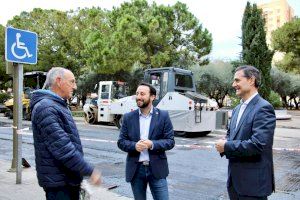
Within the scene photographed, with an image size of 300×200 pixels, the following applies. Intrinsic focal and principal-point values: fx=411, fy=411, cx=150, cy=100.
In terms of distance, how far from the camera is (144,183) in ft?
13.7

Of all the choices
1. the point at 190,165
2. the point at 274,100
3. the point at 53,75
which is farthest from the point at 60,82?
the point at 274,100

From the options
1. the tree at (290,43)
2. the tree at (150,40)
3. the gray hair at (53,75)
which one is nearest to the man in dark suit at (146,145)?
the gray hair at (53,75)

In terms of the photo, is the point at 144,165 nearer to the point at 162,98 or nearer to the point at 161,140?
the point at 161,140

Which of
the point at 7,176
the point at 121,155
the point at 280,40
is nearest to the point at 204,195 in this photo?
the point at 7,176

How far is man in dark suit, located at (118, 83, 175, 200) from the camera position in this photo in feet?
13.5

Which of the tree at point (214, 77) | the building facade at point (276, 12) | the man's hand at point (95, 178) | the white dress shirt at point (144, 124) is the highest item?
the building facade at point (276, 12)

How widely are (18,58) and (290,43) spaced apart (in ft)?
140

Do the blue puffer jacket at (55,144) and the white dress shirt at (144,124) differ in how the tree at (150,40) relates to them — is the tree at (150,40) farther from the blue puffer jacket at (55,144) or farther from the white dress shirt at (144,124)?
the blue puffer jacket at (55,144)

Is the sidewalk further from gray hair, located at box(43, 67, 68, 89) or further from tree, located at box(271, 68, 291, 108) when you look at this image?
tree, located at box(271, 68, 291, 108)

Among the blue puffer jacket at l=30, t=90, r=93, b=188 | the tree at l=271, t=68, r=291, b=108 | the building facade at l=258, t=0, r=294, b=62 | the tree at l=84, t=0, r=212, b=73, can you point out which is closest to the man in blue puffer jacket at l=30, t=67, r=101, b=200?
the blue puffer jacket at l=30, t=90, r=93, b=188

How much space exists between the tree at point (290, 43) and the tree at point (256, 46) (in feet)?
65.2

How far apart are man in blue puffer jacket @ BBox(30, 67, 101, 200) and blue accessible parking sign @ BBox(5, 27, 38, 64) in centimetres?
391

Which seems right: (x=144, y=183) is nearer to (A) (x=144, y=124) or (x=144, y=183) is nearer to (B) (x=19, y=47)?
(A) (x=144, y=124)

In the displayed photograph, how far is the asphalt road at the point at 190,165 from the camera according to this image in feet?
22.5
